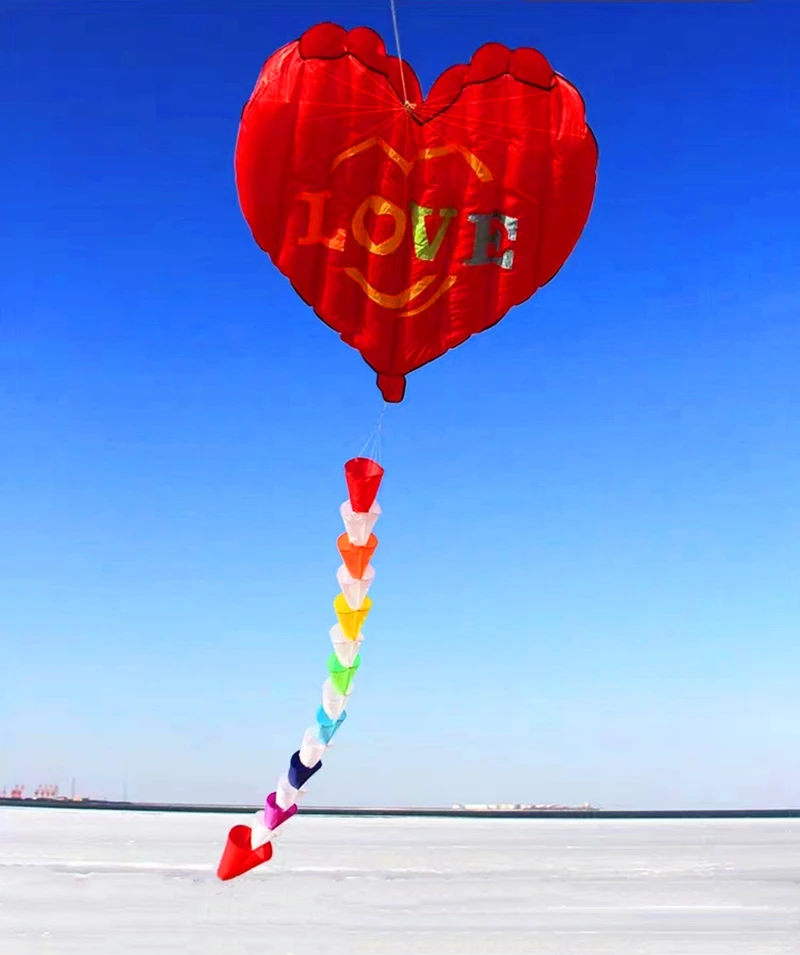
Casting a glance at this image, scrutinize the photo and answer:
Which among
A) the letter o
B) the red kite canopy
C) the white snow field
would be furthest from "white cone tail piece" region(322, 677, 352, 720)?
the white snow field

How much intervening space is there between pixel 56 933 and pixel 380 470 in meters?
7.69

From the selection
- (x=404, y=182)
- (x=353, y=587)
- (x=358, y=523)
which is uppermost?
(x=404, y=182)

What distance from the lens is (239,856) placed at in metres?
8.41

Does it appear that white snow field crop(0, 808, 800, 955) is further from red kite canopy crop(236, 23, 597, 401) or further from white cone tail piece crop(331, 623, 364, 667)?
red kite canopy crop(236, 23, 597, 401)

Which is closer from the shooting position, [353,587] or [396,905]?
[353,587]

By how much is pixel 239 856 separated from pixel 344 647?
1.88 metres

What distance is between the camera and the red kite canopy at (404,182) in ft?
27.0

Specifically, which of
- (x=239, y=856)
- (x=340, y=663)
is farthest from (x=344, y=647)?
(x=239, y=856)

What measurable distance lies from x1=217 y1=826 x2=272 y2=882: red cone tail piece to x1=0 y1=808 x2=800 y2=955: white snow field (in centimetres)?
337

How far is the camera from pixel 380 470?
28.1ft

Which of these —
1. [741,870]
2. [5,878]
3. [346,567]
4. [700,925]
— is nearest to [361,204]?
[346,567]

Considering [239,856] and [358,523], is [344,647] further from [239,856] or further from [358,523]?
[239,856]

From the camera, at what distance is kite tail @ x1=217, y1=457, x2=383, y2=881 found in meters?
8.35

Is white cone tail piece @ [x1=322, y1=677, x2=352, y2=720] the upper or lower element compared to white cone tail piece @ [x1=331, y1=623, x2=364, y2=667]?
lower
